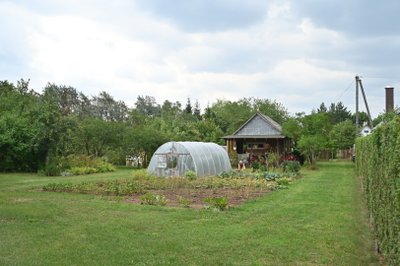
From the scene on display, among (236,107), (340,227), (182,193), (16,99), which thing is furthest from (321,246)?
(236,107)

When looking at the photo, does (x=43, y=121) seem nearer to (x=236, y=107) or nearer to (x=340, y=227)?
(x=340, y=227)

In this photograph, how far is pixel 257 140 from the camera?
43.2m

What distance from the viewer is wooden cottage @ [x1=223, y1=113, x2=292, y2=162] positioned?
42.2m

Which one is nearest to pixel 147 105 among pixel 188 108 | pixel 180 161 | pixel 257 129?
pixel 188 108

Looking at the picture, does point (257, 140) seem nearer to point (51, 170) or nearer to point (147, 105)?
point (51, 170)

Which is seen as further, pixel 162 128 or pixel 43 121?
pixel 162 128

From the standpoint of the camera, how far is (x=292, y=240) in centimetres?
875

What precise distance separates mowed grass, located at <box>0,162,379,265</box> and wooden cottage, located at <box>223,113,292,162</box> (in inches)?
1095

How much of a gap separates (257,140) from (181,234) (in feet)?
113

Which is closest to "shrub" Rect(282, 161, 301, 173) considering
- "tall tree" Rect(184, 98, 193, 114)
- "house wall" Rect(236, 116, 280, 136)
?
"house wall" Rect(236, 116, 280, 136)

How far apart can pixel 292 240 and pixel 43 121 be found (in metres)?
25.2

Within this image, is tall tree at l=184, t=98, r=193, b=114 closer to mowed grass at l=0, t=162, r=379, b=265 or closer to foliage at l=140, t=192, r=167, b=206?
foliage at l=140, t=192, r=167, b=206

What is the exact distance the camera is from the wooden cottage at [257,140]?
4219 centimetres

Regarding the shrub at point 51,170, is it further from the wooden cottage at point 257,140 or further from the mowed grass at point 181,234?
the wooden cottage at point 257,140
